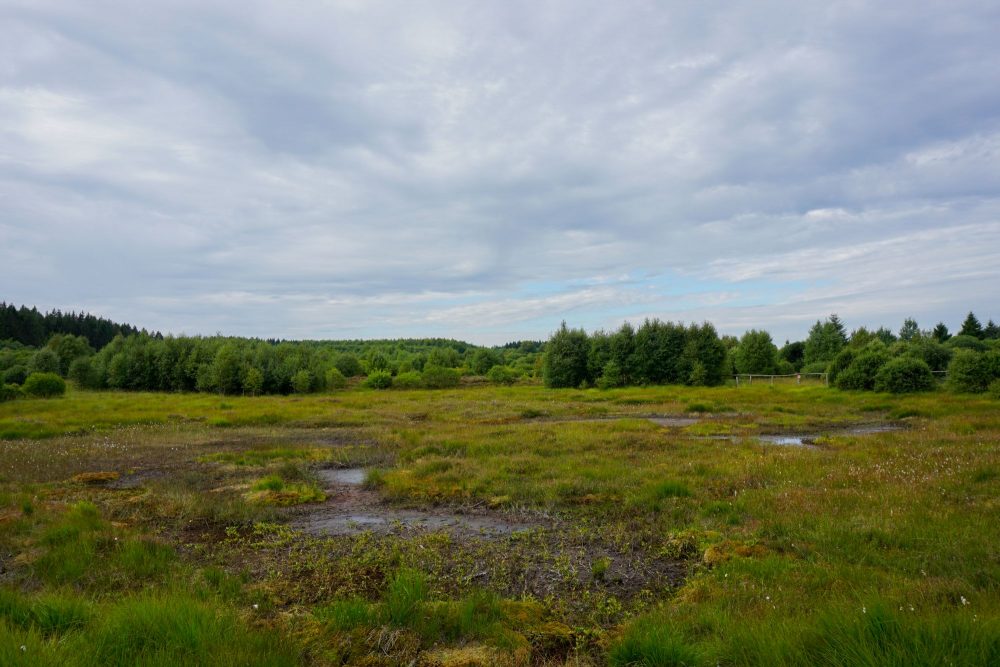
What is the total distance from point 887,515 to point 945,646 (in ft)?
21.7

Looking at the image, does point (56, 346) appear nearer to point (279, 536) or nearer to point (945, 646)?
point (279, 536)

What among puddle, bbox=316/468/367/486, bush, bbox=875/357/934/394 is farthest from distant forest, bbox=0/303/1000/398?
puddle, bbox=316/468/367/486

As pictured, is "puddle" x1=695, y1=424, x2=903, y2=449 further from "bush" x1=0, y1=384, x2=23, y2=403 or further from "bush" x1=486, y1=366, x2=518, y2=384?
"bush" x1=486, y1=366, x2=518, y2=384

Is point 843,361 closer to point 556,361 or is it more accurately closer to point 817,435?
point 817,435

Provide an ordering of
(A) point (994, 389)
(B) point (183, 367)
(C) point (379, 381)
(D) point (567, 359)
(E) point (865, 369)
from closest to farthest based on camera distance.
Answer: (A) point (994, 389)
(E) point (865, 369)
(D) point (567, 359)
(B) point (183, 367)
(C) point (379, 381)

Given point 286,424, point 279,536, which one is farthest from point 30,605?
point 286,424

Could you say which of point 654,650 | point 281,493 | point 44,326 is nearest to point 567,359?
point 281,493

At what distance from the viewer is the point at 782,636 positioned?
4520mm

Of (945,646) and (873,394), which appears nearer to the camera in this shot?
(945,646)

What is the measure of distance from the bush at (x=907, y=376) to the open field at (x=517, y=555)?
2572cm

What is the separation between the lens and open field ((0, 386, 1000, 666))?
189 inches

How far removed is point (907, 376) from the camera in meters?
41.5

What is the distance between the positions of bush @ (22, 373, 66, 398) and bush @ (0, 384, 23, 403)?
0.60 meters

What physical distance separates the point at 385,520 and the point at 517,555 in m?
4.16
